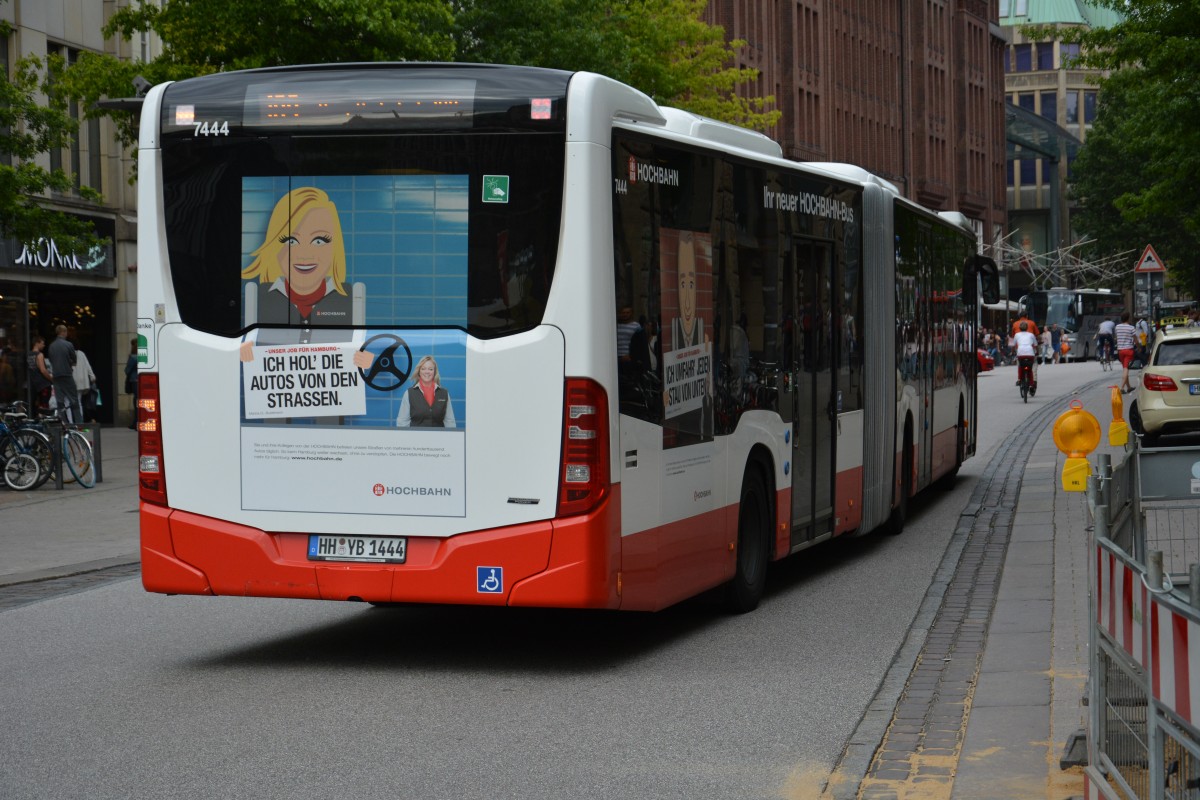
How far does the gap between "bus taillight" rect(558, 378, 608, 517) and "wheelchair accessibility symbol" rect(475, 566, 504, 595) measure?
1.33ft

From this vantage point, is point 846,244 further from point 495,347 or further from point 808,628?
point 495,347

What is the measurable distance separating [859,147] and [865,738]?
258 ft

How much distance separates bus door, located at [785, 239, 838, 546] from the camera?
12039 millimetres

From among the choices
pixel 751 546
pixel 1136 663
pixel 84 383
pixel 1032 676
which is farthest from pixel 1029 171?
pixel 1136 663

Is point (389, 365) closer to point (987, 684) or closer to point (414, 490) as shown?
point (414, 490)

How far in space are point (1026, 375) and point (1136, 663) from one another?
37.8 meters

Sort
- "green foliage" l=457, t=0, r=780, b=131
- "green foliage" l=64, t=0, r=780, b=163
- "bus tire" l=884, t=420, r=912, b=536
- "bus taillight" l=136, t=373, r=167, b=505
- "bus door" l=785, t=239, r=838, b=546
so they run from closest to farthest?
"bus taillight" l=136, t=373, r=167, b=505, "bus door" l=785, t=239, r=838, b=546, "bus tire" l=884, t=420, r=912, b=536, "green foliage" l=64, t=0, r=780, b=163, "green foliage" l=457, t=0, r=780, b=131

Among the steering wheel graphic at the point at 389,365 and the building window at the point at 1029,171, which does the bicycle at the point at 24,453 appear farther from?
the building window at the point at 1029,171

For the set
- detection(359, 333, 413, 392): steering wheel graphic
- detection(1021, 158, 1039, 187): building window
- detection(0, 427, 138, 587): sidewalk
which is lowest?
detection(0, 427, 138, 587): sidewalk

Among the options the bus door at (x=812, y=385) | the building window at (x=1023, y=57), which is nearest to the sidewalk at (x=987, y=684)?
the bus door at (x=812, y=385)

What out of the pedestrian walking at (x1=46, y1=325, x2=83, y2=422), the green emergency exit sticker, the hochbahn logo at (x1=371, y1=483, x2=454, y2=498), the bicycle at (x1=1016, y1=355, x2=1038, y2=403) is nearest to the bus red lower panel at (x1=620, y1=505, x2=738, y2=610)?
the hochbahn logo at (x1=371, y1=483, x2=454, y2=498)

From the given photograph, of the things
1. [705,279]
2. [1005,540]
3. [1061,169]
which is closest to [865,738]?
[705,279]

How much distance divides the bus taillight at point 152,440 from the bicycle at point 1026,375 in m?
33.5

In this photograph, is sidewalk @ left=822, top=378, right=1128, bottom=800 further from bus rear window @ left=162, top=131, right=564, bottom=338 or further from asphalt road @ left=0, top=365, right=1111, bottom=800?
bus rear window @ left=162, top=131, right=564, bottom=338
